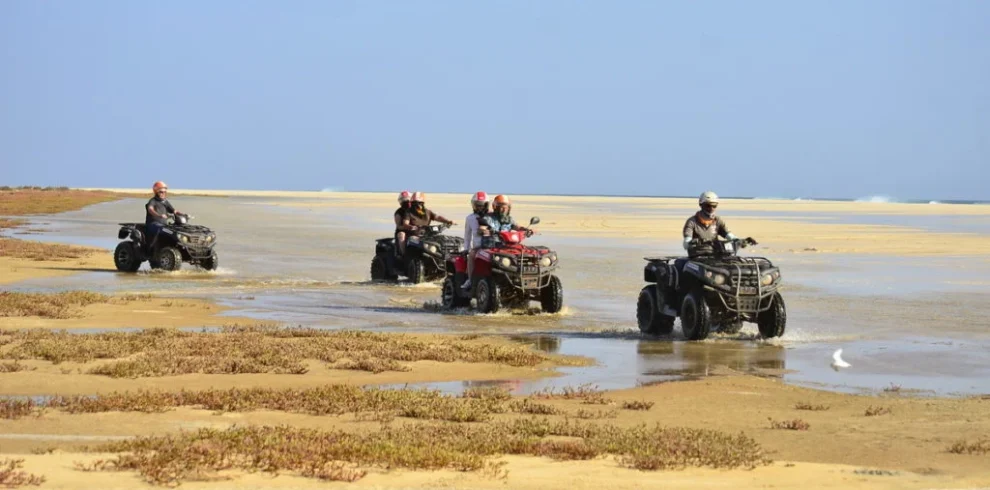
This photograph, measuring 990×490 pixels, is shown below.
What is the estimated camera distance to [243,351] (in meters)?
14.2

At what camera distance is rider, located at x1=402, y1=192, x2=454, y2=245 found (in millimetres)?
26344

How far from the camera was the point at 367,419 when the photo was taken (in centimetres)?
1039

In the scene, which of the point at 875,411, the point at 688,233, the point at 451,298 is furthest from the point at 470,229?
the point at 875,411

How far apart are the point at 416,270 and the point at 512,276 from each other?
253 inches

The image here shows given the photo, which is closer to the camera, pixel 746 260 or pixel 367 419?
pixel 367 419

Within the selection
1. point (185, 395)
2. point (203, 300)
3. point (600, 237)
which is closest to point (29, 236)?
point (600, 237)

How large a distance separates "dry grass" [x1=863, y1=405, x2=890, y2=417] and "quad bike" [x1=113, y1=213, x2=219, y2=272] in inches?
762

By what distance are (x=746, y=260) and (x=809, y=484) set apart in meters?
8.78

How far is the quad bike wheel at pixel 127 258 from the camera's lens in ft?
94.2

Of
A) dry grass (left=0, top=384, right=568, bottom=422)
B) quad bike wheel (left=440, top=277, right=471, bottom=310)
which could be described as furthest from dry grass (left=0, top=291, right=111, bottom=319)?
dry grass (left=0, top=384, right=568, bottom=422)

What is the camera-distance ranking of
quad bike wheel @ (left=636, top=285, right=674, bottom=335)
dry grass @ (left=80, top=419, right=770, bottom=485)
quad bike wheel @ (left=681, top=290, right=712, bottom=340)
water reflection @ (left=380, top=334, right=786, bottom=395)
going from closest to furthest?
1. dry grass @ (left=80, top=419, right=770, bottom=485)
2. water reflection @ (left=380, top=334, right=786, bottom=395)
3. quad bike wheel @ (left=681, top=290, right=712, bottom=340)
4. quad bike wheel @ (left=636, top=285, right=674, bottom=335)

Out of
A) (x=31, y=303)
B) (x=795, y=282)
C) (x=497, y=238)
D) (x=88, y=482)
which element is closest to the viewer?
(x=88, y=482)

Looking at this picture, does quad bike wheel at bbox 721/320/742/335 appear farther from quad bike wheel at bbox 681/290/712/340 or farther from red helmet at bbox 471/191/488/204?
red helmet at bbox 471/191/488/204

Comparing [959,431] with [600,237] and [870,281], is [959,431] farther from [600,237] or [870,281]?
[600,237]
